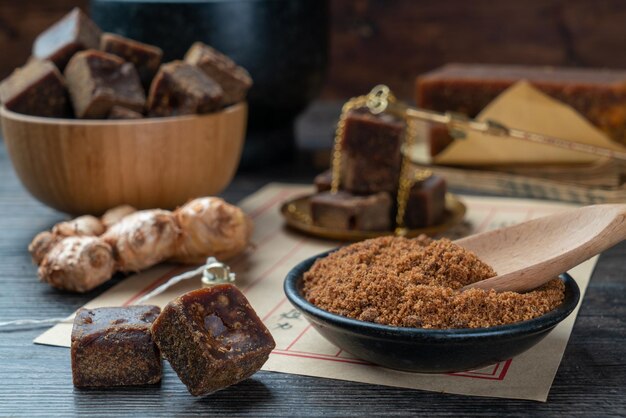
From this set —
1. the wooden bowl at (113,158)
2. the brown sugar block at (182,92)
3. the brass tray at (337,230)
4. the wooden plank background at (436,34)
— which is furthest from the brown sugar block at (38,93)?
the wooden plank background at (436,34)

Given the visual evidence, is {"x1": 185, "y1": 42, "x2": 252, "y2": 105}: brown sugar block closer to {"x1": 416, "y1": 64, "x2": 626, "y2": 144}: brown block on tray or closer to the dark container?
the dark container

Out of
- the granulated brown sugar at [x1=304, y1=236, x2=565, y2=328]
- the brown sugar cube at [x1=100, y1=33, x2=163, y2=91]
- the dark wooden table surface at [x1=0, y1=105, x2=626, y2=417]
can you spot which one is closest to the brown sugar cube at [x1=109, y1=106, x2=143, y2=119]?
the brown sugar cube at [x1=100, y1=33, x2=163, y2=91]

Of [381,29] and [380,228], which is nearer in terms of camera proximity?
[380,228]

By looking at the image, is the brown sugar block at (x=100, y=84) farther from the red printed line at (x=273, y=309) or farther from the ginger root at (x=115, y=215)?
the red printed line at (x=273, y=309)

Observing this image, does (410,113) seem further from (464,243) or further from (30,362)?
(30,362)

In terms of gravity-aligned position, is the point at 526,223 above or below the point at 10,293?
above

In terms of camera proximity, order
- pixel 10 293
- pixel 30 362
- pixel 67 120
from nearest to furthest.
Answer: pixel 30 362 → pixel 10 293 → pixel 67 120

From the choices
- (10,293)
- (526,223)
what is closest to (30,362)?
(10,293)
